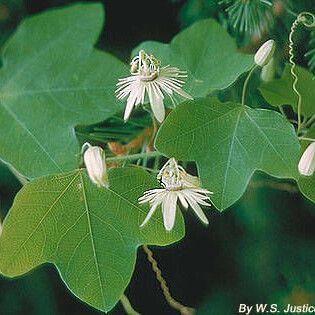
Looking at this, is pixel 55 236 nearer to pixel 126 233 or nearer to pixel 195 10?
pixel 126 233

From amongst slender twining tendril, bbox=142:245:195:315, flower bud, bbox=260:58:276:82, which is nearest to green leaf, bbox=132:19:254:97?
flower bud, bbox=260:58:276:82

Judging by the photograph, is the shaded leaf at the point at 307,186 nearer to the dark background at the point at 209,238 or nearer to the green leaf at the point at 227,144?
the green leaf at the point at 227,144

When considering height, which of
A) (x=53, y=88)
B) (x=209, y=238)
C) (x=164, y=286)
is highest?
(x=53, y=88)

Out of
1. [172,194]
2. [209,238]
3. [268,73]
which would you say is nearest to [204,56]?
[268,73]

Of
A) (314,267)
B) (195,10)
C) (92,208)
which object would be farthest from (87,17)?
(314,267)

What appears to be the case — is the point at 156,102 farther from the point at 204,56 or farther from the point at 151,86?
the point at 204,56

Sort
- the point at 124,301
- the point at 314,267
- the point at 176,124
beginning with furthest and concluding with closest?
the point at 314,267, the point at 124,301, the point at 176,124
